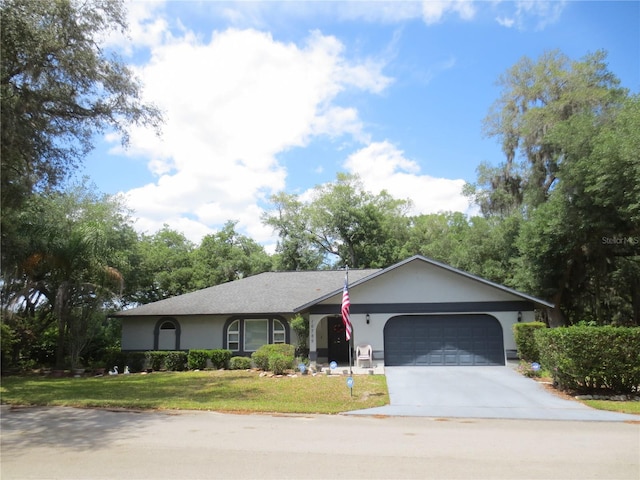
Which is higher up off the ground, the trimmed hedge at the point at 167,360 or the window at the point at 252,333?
the window at the point at 252,333

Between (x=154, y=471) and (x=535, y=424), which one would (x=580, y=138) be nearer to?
(x=535, y=424)

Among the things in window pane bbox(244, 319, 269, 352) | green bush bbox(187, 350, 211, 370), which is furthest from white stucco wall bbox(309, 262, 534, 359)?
green bush bbox(187, 350, 211, 370)

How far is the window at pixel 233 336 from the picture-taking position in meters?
22.9

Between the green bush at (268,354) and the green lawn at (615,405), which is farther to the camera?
the green bush at (268,354)

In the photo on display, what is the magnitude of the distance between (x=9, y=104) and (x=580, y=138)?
20.0 meters

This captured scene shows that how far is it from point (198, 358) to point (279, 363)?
5.22 meters

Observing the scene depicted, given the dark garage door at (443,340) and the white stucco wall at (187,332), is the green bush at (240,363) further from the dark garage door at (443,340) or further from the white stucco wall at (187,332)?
the dark garage door at (443,340)

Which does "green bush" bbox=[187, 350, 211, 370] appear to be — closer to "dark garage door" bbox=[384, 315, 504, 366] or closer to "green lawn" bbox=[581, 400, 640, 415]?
"dark garage door" bbox=[384, 315, 504, 366]

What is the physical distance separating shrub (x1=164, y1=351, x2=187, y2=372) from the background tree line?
372 cm

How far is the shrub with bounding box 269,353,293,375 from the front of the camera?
18062 mm

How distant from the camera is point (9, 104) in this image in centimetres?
1242

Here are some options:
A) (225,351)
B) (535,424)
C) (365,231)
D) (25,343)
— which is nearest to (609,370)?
(535,424)

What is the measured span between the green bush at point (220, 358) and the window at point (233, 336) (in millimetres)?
1313

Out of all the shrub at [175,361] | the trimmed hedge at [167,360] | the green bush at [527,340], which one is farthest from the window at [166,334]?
the green bush at [527,340]
